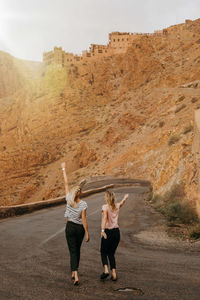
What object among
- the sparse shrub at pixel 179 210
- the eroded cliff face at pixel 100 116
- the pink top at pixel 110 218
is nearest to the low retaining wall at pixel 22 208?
the sparse shrub at pixel 179 210

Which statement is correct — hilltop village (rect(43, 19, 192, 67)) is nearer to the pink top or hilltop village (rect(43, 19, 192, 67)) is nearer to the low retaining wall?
the low retaining wall

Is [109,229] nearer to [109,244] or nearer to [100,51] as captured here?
[109,244]

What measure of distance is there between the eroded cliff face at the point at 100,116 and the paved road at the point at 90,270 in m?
27.2

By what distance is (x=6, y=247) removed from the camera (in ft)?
24.7

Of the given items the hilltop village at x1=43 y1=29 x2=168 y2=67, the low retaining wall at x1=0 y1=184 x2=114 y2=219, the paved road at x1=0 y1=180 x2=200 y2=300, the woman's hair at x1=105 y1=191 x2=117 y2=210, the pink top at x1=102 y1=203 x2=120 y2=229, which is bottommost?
the low retaining wall at x1=0 y1=184 x2=114 y2=219

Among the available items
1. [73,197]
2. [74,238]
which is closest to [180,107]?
[73,197]

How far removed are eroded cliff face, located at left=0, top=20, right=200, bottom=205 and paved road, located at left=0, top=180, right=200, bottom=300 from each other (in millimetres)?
27236

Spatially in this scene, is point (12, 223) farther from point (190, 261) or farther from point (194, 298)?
point (194, 298)

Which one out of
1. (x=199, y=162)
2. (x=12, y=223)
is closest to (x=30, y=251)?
(x=12, y=223)

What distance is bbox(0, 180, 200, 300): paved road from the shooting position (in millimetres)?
4387

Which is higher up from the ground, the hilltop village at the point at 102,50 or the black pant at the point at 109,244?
the hilltop village at the point at 102,50

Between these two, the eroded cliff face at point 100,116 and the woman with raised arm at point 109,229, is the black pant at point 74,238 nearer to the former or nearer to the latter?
the woman with raised arm at point 109,229

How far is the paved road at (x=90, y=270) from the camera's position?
4.39 metres

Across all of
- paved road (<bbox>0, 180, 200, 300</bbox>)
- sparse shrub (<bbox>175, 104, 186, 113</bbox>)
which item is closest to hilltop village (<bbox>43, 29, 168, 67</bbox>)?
sparse shrub (<bbox>175, 104, 186, 113</bbox>)
